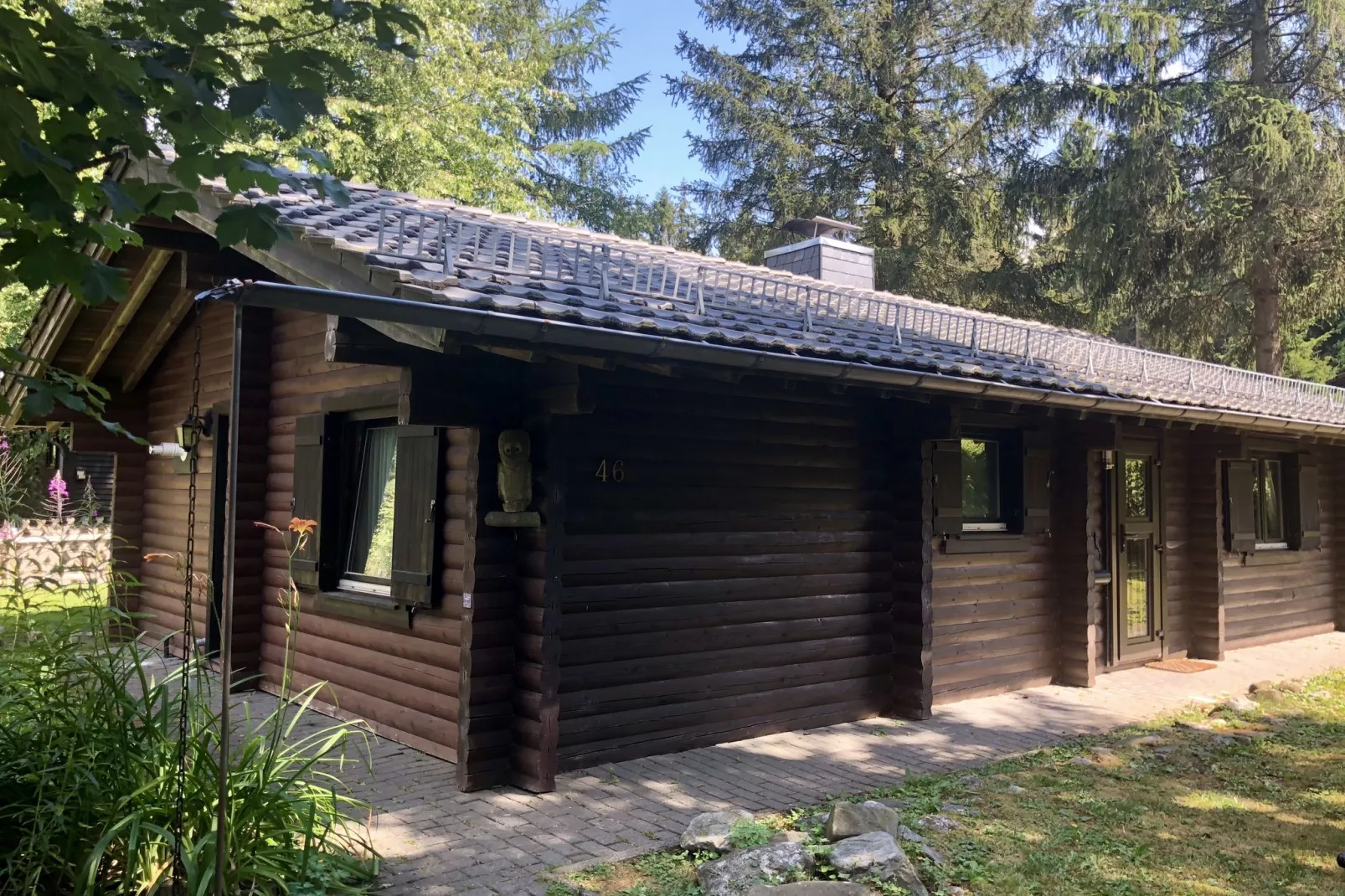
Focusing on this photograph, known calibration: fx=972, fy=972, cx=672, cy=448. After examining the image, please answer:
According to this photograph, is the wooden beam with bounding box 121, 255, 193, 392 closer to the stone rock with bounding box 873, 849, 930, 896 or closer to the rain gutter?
the rain gutter

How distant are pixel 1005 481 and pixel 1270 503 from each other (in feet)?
18.4

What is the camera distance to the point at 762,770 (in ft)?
19.1

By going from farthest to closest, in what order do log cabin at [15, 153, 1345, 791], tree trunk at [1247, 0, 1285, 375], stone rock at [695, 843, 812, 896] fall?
1. tree trunk at [1247, 0, 1285, 375]
2. log cabin at [15, 153, 1345, 791]
3. stone rock at [695, 843, 812, 896]

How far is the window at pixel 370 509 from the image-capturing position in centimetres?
667

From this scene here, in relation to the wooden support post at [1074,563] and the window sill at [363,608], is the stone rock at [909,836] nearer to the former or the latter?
A: the window sill at [363,608]

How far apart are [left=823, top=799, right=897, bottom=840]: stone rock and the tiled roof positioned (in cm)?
242

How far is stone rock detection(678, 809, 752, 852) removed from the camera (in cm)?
441

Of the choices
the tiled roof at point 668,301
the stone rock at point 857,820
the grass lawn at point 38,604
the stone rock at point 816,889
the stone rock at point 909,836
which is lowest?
the stone rock at point 909,836

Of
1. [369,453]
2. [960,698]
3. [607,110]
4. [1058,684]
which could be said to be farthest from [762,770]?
[607,110]

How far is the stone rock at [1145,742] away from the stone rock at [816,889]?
12.1ft

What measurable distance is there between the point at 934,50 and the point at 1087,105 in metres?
4.42

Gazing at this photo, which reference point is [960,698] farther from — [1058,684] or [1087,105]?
[1087,105]

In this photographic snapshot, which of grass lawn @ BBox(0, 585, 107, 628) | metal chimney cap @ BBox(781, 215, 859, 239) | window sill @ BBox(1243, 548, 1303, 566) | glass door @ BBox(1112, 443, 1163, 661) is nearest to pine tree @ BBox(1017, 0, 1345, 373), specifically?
window sill @ BBox(1243, 548, 1303, 566)

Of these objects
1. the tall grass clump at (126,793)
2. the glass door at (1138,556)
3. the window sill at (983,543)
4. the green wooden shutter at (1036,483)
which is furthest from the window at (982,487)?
the tall grass clump at (126,793)
